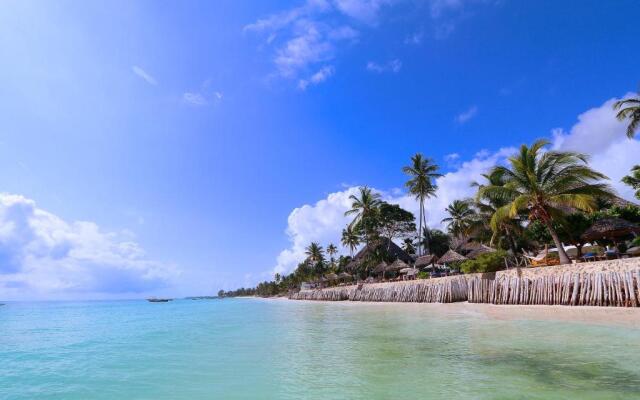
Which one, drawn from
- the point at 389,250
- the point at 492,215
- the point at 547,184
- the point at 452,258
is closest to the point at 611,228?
the point at 547,184

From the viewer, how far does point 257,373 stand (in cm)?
832

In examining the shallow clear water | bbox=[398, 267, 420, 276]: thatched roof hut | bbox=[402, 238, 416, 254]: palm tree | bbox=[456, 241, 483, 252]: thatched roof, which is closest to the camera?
the shallow clear water

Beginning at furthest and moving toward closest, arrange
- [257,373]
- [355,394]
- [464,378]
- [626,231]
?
[626,231], [257,373], [464,378], [355,394]

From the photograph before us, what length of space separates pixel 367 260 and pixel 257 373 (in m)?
47.5

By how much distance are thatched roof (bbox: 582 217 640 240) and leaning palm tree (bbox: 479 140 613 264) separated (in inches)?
92.3

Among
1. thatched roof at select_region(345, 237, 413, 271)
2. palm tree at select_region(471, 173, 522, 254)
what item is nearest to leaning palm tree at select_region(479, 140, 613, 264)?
palm tree at select_region(471, 173, 522, 254)

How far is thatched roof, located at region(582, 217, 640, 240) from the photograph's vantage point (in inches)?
897

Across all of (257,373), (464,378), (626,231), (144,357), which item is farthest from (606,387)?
(626,231)

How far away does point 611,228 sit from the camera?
2283 centimetres

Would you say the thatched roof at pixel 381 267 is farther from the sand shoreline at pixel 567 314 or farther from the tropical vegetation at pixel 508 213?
the sand shoreline at pixel 567 314

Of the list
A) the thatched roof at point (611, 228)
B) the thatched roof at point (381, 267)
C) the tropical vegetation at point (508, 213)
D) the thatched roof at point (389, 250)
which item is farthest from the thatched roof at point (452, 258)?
the thatched roof at point (389, 250)

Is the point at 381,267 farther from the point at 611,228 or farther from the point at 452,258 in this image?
the point at 611,228

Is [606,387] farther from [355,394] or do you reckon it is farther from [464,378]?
[355,394]

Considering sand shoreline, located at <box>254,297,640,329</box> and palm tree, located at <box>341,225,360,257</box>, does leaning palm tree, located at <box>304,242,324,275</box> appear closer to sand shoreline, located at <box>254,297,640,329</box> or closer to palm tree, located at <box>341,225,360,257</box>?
palm tree, located at <box>341,225,360,257</box>
